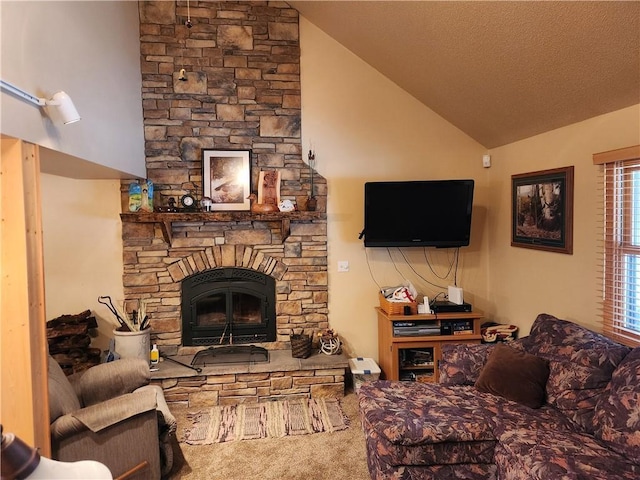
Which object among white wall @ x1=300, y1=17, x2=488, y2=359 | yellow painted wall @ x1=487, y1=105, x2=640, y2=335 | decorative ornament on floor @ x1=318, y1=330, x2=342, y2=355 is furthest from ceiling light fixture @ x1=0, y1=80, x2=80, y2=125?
yellow painted wall @ x1=487, y1=105, x2=640, y2=335

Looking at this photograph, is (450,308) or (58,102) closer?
(58,102)

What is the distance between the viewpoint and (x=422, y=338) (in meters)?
3.56

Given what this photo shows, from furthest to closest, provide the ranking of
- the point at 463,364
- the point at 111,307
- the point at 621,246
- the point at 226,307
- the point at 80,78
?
the point at 226,307
the point at 111,307
the point at 463,364
the point at 621,246
the point at 80,78

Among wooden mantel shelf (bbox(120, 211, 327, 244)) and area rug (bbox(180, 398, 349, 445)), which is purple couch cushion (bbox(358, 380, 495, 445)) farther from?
wooden mantel shelf (bbox(120, 211, 327, 244))

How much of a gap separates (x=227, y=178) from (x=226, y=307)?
1238mm

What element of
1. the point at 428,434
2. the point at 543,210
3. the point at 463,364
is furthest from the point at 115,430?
the point at 543,210

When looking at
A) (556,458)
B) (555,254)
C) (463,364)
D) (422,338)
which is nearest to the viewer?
(556,458)

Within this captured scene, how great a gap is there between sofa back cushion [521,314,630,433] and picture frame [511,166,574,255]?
736 mm

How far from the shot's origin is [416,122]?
4.01 m

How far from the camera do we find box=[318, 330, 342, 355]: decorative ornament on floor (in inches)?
148

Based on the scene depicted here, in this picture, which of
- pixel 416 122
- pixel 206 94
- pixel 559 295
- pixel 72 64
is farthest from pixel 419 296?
pixel 72 64

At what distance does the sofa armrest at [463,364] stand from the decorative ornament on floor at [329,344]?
1135 millimetres

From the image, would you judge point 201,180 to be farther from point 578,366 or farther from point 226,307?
point 578,366

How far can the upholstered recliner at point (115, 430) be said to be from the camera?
211 cm
